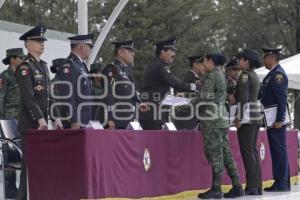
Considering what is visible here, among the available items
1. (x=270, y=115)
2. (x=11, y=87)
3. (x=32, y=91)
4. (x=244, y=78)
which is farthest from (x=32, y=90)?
(x=270, y=115)

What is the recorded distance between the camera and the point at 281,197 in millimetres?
10242

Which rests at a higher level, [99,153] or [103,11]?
[103,11]

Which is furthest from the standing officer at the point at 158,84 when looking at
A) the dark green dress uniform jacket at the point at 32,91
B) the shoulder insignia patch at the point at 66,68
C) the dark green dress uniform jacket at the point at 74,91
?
the dark green dress uniform jacket at the point at 32,91

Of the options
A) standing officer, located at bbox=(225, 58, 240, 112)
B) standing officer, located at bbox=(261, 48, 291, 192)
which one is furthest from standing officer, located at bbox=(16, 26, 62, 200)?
standing officer, located at bbox=(261, 48, 291, 192)

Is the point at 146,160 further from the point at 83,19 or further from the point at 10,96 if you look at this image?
the point at 83,19

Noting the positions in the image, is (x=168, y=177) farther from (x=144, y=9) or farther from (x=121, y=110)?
(x=144, y=9)

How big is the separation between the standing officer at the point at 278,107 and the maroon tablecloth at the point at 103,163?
1794mm

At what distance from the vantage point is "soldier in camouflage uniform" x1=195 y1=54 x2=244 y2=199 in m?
9.40

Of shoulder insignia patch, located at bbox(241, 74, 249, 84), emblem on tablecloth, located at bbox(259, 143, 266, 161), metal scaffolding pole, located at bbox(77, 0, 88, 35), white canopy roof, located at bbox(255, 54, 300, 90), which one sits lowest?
emblem on tablecloth, located at bbox(259, 143, 266, 161)

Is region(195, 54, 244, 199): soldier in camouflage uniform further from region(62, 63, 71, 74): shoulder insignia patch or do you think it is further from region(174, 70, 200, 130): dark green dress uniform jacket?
region(62, 63, 71, 74): shoulder insignia patch

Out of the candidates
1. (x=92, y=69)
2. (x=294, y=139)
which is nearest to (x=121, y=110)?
(x=92, y=69)

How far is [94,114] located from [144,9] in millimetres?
25629

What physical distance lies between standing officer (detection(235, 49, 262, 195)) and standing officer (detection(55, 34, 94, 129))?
→ 8.22 ft

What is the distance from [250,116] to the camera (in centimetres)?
1016
